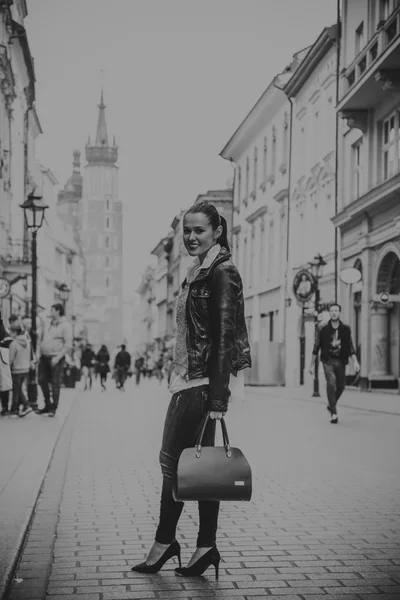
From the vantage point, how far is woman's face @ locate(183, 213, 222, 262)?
5.18 m

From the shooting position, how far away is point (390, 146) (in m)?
28.1

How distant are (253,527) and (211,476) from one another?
209 centimetres

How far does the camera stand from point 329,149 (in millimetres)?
35125

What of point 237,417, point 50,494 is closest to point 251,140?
point 237,417

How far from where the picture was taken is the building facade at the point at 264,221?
136 ft

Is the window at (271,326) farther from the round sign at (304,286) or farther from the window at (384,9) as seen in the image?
the window at (384,9)

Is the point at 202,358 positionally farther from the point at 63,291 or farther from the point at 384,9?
the point at 63,291

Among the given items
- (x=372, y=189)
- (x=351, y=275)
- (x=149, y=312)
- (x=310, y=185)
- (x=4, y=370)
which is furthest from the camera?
(x=149, y=312)

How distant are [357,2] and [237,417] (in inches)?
696

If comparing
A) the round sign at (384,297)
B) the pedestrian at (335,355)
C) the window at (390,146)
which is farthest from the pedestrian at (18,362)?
the window at (390,146)

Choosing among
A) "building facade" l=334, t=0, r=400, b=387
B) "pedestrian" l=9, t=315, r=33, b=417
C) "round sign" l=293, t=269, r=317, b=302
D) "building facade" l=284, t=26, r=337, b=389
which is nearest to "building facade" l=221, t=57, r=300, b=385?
"building facade" l=284, t=26, r=337, b=389

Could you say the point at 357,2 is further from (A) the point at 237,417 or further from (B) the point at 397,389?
(A) the point at 237,417

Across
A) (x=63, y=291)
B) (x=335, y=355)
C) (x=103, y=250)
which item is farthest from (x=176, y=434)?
(x=103, y=250)

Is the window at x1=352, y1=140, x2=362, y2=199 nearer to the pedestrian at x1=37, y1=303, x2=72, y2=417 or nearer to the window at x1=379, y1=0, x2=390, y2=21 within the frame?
the window at x1=379, y1=0, x2=390, y2=21
